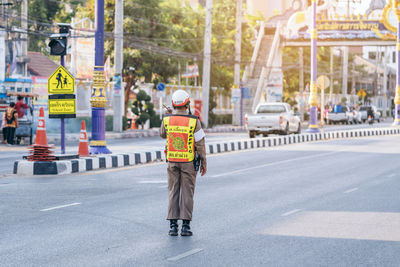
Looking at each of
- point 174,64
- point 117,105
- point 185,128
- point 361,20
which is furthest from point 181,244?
point 361,20

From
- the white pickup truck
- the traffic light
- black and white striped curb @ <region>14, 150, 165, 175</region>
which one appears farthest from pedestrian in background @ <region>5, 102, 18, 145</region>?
the white pickup truck

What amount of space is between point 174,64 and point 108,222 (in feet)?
135

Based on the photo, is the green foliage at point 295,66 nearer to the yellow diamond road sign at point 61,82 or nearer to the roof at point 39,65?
the roof at point 39,65

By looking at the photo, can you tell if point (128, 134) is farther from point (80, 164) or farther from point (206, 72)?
point (80, 164)

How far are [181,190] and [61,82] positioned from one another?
9876 mm

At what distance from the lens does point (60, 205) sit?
11805 millimetres

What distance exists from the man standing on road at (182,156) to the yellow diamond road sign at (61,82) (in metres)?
9.50

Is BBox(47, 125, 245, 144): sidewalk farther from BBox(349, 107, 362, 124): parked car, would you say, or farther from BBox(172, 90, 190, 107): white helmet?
BBox(172, 90, 190, 107): white helmet

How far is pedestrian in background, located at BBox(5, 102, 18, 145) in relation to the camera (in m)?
27.4

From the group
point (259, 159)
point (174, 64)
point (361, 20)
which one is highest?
point (361, 20)

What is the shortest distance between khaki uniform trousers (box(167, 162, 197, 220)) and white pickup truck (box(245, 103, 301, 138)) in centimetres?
2670

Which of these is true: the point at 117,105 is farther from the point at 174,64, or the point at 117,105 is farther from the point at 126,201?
the point at 126,201

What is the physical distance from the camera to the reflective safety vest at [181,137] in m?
9.04

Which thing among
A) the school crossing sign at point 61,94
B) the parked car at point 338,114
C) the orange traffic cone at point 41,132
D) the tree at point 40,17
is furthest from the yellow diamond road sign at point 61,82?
the parked car at point 338,114
